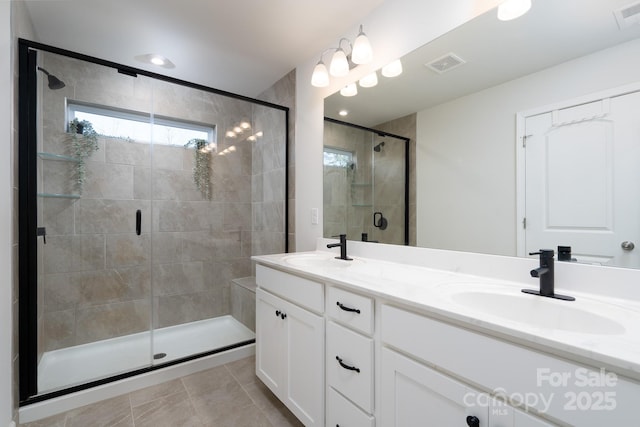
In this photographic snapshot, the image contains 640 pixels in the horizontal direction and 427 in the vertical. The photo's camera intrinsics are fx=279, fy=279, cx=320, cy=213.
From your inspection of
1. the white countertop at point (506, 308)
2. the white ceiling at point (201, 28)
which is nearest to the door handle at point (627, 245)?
the white countertop at point (506, 308)

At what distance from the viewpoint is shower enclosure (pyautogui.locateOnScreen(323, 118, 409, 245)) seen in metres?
1.67

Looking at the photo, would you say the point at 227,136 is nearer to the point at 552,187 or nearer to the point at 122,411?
the point at 122,411

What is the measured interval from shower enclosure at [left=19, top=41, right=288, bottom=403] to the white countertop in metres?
1.46

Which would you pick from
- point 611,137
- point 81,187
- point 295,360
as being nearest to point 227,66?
point 81,187

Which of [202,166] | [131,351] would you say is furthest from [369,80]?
[131,351]

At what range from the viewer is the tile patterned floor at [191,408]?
4.90 feet

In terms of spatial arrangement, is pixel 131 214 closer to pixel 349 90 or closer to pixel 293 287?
pixel 293 287

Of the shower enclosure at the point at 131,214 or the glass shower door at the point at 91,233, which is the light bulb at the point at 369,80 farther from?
the glass shower door at the point at 91,233

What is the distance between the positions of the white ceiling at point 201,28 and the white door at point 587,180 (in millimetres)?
1268

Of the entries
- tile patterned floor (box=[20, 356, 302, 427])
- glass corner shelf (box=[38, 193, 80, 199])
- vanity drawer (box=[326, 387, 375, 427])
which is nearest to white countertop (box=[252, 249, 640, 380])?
vanity drawer (box=[326, 387, 375, 427])

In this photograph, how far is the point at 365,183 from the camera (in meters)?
1.91

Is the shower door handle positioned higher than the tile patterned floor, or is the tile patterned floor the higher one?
the shower door handle

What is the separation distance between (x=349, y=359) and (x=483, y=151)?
110cm

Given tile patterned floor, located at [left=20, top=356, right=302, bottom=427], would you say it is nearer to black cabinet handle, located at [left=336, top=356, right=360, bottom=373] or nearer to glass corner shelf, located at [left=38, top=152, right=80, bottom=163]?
black cabinet handle, located at [left=336, top=356, right=360, bottom=373]
